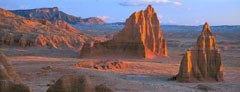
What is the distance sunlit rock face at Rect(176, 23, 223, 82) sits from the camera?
26.3 metres

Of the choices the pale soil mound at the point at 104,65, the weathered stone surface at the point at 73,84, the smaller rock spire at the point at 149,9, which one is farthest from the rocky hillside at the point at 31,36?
the weathered stone surface at the point at 73,84

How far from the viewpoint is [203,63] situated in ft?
88.5

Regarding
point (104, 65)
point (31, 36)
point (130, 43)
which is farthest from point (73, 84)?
point (31, 36)

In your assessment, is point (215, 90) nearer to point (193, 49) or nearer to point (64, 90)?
point (193, 49)

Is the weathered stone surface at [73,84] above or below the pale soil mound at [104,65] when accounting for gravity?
above

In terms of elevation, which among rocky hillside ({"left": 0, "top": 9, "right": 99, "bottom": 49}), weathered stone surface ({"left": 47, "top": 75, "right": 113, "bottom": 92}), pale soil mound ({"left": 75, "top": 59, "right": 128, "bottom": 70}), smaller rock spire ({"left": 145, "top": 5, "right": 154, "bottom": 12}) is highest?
smaller rock spire ({"left": 145, "top": 5, "right": 154, "bottom": 12})

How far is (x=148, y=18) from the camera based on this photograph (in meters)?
50.2

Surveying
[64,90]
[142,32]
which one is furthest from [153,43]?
[64,90]

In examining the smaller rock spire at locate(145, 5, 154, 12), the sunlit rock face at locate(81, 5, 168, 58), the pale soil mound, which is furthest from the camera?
the smaller rock spire at locate(145, 5, 154, 12)

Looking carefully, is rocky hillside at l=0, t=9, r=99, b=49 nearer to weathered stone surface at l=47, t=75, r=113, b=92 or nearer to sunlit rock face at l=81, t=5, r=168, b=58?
sunlit rock face at l=81, t=5, r=168, b=58

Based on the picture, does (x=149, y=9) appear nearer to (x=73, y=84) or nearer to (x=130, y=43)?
(x=130, y=43)

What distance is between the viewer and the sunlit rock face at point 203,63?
26.3m

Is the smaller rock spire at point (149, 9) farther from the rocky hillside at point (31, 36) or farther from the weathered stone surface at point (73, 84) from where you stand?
the weathered stone surface at point (73, 84)

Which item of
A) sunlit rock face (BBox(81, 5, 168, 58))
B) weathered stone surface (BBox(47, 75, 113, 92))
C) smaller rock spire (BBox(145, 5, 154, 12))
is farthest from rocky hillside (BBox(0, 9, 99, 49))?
weathered stone surface (BBox(47, 75, 113, 92))
